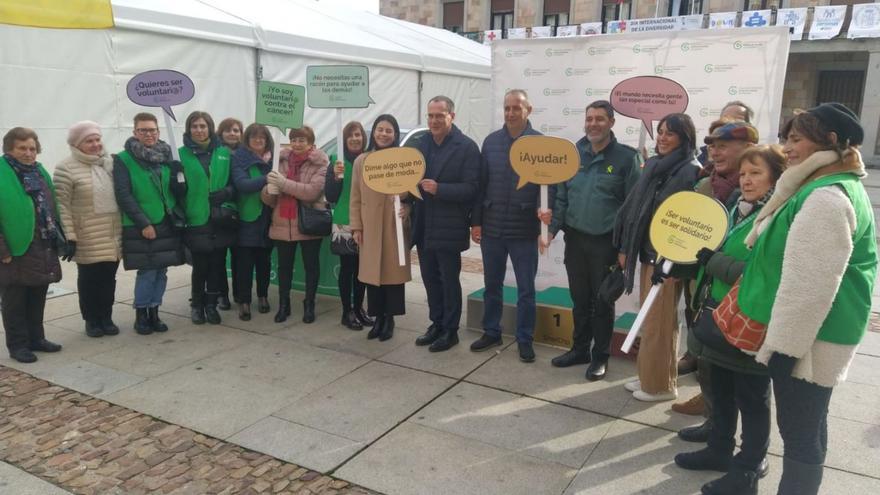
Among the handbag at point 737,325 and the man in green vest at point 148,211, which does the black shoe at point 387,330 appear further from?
the handbag at point 737,325

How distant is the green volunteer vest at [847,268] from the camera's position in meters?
2.26

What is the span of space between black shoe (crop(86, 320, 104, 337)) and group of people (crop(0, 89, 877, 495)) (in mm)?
22

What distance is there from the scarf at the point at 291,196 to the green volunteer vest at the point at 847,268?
391cm

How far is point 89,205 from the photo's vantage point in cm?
475

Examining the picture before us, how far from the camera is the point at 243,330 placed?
5.34 metres

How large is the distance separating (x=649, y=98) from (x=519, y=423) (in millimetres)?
2679

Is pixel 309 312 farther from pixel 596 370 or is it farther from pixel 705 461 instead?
pixel 705 461

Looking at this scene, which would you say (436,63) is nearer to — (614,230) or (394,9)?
(614,230)

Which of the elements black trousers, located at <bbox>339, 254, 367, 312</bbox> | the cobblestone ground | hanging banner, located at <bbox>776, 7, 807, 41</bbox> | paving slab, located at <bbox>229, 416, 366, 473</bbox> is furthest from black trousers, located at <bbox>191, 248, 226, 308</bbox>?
hanging banner, located at <bbox>776, 7, 807, 41</bbox>

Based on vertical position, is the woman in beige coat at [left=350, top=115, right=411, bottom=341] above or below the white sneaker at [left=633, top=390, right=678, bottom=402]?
above

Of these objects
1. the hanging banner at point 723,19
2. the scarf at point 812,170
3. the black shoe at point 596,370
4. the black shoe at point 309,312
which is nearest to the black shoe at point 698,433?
the black shoe at point 596,370

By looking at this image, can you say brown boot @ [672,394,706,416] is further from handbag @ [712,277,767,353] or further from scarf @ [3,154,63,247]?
scarf @ [3,154,63,247]

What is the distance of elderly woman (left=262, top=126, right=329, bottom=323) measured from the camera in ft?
17.3

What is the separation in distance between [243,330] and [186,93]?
6.69 feet
